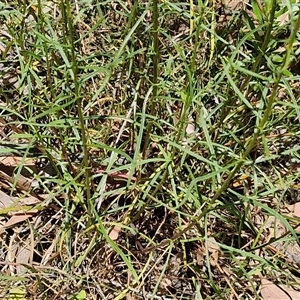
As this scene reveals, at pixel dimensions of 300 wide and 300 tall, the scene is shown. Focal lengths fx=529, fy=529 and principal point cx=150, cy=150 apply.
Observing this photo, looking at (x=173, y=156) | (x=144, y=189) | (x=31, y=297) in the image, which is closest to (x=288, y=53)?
(x=173, y=156)

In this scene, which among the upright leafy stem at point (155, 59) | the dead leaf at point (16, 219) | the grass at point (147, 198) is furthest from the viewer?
the dead leaf at point (16, 219)

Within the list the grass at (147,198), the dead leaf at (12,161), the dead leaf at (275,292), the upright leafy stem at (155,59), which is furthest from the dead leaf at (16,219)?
the dead leaf at (275,292)

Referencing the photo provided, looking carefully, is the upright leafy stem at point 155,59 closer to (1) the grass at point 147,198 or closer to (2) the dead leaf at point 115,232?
(1) the grass at point 147,198

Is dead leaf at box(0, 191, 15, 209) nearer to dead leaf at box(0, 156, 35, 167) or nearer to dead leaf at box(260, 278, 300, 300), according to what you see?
dead leaf at box(0, 156, 35, 167)

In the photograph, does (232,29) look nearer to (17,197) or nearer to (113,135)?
(113,135)

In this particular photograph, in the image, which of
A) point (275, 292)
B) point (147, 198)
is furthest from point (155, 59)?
point (275, 292)

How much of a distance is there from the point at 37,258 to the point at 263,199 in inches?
24.1

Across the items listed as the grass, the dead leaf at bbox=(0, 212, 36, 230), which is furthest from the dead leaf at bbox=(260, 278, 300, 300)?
the dead leaf at bbox=(0, 212, 36, 230)

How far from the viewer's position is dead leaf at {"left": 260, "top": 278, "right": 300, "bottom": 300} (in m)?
1.33

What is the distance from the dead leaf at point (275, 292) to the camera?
1327 mm

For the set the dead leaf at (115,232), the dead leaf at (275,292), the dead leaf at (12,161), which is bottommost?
the dead leaf at (275,292)

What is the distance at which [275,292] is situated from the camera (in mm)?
1331

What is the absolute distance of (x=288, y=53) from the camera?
701mm

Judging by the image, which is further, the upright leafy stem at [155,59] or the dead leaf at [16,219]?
the dead leaf at [16,219]
